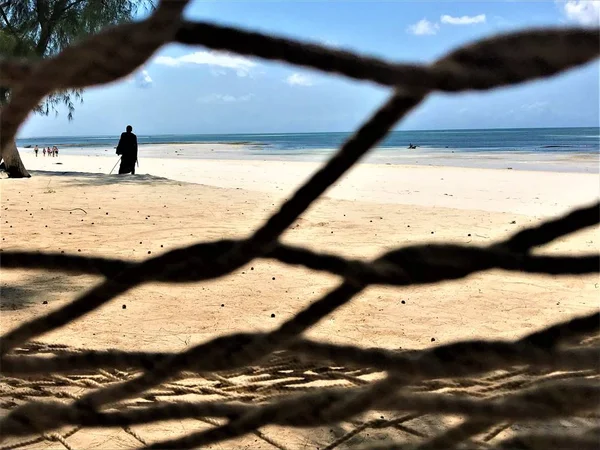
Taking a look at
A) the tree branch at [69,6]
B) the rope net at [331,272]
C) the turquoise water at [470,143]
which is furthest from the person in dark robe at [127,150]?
the rope net at [331,272]

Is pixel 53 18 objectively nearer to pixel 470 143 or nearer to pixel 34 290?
pixel 34 290

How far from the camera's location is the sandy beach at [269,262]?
3.63 metres

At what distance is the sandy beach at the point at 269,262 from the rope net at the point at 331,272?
83mm

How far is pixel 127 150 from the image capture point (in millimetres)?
14539

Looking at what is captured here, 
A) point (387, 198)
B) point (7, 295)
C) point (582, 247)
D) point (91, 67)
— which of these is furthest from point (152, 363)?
point (387, 198)

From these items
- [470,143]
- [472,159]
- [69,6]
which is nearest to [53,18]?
[69,6]

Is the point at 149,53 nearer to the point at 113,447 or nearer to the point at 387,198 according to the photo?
the point at 113,447

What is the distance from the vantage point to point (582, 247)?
6.00 m

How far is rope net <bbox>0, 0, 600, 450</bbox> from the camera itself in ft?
2.65

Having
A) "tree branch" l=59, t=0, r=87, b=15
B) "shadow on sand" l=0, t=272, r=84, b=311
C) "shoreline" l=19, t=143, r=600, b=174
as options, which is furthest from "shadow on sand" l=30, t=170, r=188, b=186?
"shadow on sand" l=0, t=272, r=84, b=311

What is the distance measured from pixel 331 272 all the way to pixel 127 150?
1433cm

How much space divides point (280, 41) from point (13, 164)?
549 inches

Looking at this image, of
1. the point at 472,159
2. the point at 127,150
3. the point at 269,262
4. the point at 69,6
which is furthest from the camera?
the point at 472,159

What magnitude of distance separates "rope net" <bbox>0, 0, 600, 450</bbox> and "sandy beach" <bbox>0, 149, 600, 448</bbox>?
83 mm
